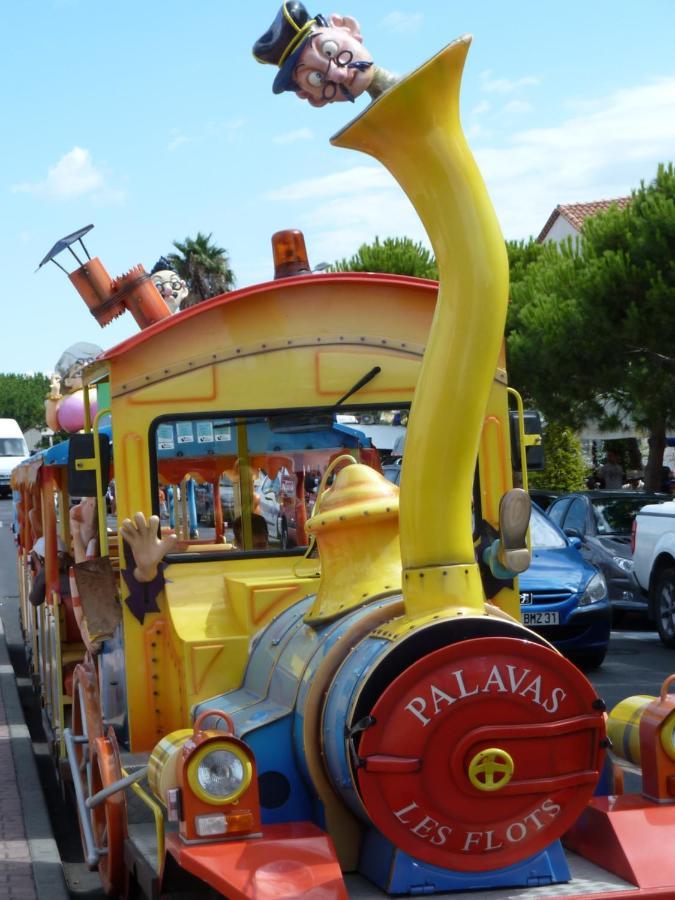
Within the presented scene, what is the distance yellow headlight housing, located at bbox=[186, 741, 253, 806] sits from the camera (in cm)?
402

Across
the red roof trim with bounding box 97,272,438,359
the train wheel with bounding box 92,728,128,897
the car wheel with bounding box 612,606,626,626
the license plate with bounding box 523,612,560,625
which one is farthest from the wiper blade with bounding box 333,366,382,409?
the car wheel with bounding box 612,606,626,626

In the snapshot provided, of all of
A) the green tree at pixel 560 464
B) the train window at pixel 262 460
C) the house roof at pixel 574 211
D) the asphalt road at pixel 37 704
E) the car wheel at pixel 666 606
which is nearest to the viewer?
the train window at pixel 262 460

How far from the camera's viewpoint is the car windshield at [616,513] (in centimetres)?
1630

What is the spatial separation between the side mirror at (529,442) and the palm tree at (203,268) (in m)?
39.4

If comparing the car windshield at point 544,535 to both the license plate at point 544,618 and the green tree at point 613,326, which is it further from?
the green tree at point 613,326

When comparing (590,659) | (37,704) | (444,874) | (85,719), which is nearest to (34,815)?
(85,719)

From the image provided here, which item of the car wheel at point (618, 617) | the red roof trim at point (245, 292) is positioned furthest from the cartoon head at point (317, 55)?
the car wheel at point (618, 617)

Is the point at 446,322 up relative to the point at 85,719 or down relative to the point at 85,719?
up

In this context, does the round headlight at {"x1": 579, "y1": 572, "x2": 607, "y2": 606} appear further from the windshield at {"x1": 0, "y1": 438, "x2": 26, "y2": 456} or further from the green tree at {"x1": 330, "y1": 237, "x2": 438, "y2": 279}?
the windshield at {"x1": 0, "y1": 438, "x2": 26, "y2": 456}

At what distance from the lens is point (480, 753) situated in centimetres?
392

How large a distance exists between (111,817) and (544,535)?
8.68m

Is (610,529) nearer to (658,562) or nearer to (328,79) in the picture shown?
(658,562)

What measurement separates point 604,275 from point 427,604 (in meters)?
18.4

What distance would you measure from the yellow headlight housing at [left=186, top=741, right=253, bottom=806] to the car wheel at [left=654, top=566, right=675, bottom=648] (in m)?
10.4
